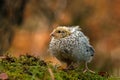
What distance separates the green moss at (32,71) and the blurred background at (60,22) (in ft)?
23.5

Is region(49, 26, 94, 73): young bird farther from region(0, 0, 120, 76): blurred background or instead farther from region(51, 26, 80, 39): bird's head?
region(0, 0, 120, 76): blurred background

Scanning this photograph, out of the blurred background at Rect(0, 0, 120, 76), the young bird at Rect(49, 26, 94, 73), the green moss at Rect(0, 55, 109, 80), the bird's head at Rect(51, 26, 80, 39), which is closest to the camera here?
the green moss at Rect(0, 55, 109, 80)

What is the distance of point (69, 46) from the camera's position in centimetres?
667

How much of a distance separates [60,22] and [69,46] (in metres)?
9.58

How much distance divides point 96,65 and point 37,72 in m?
7.50

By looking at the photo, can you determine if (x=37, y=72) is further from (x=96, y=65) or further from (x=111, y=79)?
(x=96, y=65)

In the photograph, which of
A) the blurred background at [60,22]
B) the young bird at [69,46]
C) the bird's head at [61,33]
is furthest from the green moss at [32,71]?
the blurred background at [60,22]

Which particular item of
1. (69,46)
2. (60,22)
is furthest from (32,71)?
(60,22)

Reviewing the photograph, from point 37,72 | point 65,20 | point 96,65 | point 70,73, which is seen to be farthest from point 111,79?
point 65,20

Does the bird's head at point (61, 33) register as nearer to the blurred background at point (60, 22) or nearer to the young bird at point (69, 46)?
the young bird at point (69, 46)

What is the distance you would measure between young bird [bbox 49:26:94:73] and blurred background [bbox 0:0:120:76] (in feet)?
21.9

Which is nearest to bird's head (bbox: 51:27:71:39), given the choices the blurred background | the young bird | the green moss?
the young bird

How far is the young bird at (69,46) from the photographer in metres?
6.66

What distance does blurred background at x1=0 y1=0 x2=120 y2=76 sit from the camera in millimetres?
14273
